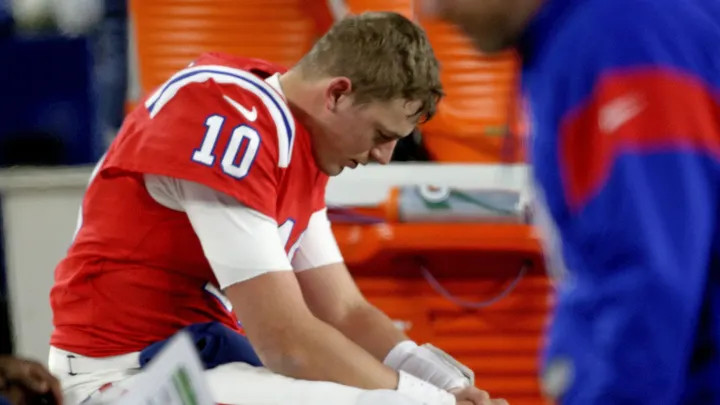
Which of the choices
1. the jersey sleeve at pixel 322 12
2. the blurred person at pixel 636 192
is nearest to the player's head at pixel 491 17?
the blurred person at pixel 636 192

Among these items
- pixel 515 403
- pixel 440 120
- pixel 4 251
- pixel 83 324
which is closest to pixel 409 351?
pixel 83 324

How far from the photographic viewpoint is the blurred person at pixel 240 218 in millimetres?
1588

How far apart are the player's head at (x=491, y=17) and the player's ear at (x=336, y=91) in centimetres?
69

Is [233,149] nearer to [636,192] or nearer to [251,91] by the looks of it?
[251,91]

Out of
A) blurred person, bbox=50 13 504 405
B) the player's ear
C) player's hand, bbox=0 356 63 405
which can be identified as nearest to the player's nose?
blurred person, bbox=50 13 504 405

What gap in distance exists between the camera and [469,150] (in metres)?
3.36

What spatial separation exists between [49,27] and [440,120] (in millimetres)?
1536

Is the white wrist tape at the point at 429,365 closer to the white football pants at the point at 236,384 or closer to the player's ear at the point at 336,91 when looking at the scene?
the white football pants at the point at 236,384

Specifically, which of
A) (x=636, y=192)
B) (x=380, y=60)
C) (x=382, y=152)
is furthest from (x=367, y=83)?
(x=636, y=192)

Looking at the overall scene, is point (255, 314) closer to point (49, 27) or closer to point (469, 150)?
point (469, 150)

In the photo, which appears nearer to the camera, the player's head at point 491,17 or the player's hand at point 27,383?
the player's head at point 491,17

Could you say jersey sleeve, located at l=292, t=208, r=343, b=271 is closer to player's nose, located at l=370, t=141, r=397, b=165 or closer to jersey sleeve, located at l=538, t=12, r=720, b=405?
player's nose, located at l=370, t=141, r=397, b=165

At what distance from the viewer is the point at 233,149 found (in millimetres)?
1594

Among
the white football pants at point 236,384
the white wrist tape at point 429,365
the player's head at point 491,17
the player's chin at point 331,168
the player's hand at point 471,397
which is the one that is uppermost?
the player's head at point 491,17
